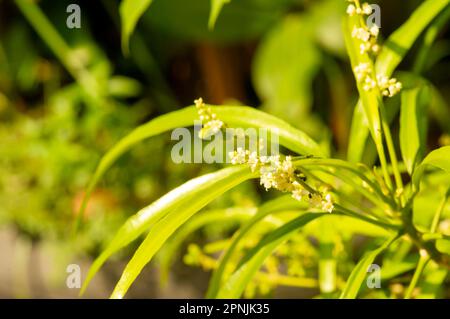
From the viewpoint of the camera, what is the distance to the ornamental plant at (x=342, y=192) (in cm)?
66

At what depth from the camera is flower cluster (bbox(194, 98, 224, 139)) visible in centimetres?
66

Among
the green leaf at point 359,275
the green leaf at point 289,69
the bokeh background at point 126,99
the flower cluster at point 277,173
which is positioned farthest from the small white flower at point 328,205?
the green leaf at point 289,69

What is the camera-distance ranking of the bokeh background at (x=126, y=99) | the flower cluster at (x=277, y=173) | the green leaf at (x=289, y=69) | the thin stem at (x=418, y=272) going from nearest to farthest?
the flower cluster at (x=277, y=173) < the thin stem at (x=418, y=272) < the bokeh background at (x=126, y=99) < the green leaf at (x=289, y=69)

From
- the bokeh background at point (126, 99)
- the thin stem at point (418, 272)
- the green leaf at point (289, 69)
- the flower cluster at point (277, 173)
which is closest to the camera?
the flower cluster at point (277, 173)

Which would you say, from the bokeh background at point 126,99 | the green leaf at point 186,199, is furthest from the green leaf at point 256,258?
the bokeh background at point 126,99

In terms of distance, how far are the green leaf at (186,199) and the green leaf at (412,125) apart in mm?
192

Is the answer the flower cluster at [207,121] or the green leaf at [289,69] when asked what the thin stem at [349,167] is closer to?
the flower cluster at [207,121]

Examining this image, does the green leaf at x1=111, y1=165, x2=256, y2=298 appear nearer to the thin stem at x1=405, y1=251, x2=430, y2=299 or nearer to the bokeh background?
the thin stem at x1=405, y1=251, x2=430, y2=299

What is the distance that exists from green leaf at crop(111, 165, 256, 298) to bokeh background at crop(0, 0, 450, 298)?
46cm

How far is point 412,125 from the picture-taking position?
783 mm

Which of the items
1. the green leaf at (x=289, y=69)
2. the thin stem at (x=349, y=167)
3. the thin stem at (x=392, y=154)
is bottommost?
the thin stem at (x=349, y=167)

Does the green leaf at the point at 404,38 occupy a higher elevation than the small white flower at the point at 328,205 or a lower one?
higher

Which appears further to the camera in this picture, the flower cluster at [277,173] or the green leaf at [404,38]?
the green leaf at [404,38]

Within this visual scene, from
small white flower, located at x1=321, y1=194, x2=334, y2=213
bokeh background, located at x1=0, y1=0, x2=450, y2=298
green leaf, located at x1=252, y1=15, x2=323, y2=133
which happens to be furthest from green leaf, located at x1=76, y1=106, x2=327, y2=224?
green leaf, located at x1=252, y1=15, x2=323, y2=133
